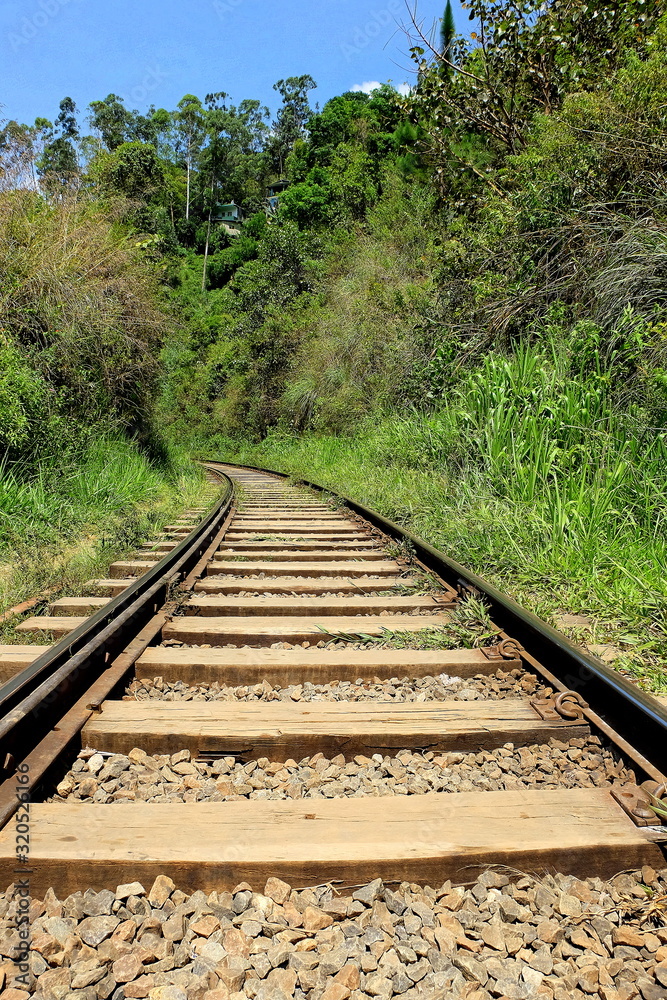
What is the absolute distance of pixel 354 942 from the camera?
4.27 ft

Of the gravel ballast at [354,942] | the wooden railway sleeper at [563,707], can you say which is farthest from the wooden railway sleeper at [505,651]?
the gravel ballast at [354,942]

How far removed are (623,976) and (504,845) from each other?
0.32 metres

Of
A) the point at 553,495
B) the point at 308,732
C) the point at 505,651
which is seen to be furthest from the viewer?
the point at 553,495

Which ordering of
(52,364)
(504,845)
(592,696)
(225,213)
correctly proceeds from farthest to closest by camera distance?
(225,213), (52,364), (592,696), (504,845)

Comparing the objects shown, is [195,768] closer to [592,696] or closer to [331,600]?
[592,696]

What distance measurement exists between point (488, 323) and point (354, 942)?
23.7ft

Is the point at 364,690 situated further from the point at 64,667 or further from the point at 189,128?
the point at 189,128

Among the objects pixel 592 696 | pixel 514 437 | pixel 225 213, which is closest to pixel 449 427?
pixel 514 437

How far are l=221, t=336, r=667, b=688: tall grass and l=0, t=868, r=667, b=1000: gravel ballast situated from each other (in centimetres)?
169

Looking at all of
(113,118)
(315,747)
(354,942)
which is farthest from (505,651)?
(113,118)

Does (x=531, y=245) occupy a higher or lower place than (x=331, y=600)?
higher

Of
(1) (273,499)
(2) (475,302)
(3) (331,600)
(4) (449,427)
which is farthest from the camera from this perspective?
(1) (273,499)

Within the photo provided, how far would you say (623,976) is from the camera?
1233 millimetres

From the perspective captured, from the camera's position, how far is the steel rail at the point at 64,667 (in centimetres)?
181
